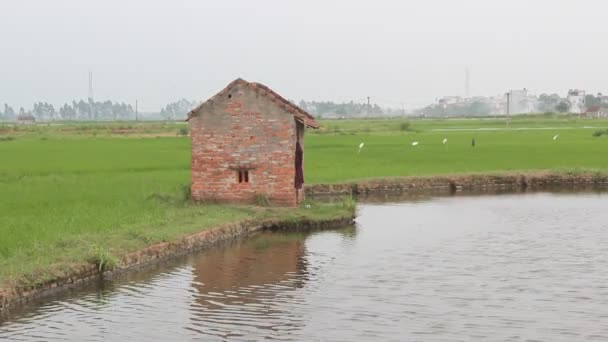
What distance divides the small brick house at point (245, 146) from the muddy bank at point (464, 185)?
17.1ft

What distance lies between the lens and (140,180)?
25.2 m

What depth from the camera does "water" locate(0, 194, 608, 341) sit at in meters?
10.0

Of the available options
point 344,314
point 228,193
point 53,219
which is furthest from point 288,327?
point 228,193

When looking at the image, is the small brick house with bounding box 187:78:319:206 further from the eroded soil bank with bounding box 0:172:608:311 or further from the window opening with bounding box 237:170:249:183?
the eroded soil bank with bounding box 0:172:608:311

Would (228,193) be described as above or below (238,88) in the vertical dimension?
below

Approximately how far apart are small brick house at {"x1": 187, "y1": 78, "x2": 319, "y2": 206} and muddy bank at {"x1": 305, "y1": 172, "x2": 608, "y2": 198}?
5221 mm

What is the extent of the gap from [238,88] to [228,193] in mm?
2450

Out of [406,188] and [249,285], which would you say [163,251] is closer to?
[249,285]

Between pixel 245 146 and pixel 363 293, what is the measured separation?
8477 mm

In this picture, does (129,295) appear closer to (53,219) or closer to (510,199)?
(53,219)

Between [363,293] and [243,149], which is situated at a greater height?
[243,149]

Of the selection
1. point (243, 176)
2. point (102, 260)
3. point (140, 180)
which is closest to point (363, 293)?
point (102, 260)

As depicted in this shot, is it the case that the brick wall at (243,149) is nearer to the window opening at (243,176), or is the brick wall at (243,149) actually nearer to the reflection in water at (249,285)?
the window opening at (243,176)

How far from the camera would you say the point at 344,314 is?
10.7 meters
